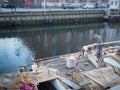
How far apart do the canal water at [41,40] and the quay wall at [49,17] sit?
166 cm

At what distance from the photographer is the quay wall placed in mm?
40031

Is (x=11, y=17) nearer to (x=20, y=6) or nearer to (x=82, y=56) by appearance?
(x=20, y=6)

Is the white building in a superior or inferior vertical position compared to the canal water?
superior

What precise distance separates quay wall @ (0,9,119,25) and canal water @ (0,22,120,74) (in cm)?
166

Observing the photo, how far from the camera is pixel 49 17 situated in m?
44.1

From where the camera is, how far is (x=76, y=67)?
13859 mm

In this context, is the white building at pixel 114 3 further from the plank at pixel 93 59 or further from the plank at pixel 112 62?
the plank at pixel 112 62

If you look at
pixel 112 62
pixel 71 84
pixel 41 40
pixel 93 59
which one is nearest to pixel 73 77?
pixel 71 84

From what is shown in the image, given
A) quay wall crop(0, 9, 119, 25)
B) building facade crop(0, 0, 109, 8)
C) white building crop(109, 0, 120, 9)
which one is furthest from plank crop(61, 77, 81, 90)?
white building crop(109, 0, 120, 9)

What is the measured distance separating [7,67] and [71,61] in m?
8.39

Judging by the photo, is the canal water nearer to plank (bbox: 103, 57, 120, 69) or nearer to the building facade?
plank (bbox: 103, 57, 120, 69)

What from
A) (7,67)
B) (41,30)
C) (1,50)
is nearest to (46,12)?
(41,30)

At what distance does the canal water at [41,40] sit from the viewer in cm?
2264

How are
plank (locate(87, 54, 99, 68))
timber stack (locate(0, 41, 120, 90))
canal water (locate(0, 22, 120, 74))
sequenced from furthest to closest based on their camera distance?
canal water (locate(0, 22, 120, 74))
plank (locate(87, 54, 99, 68))
timber stack (locate(0, 41, 120, 90))
